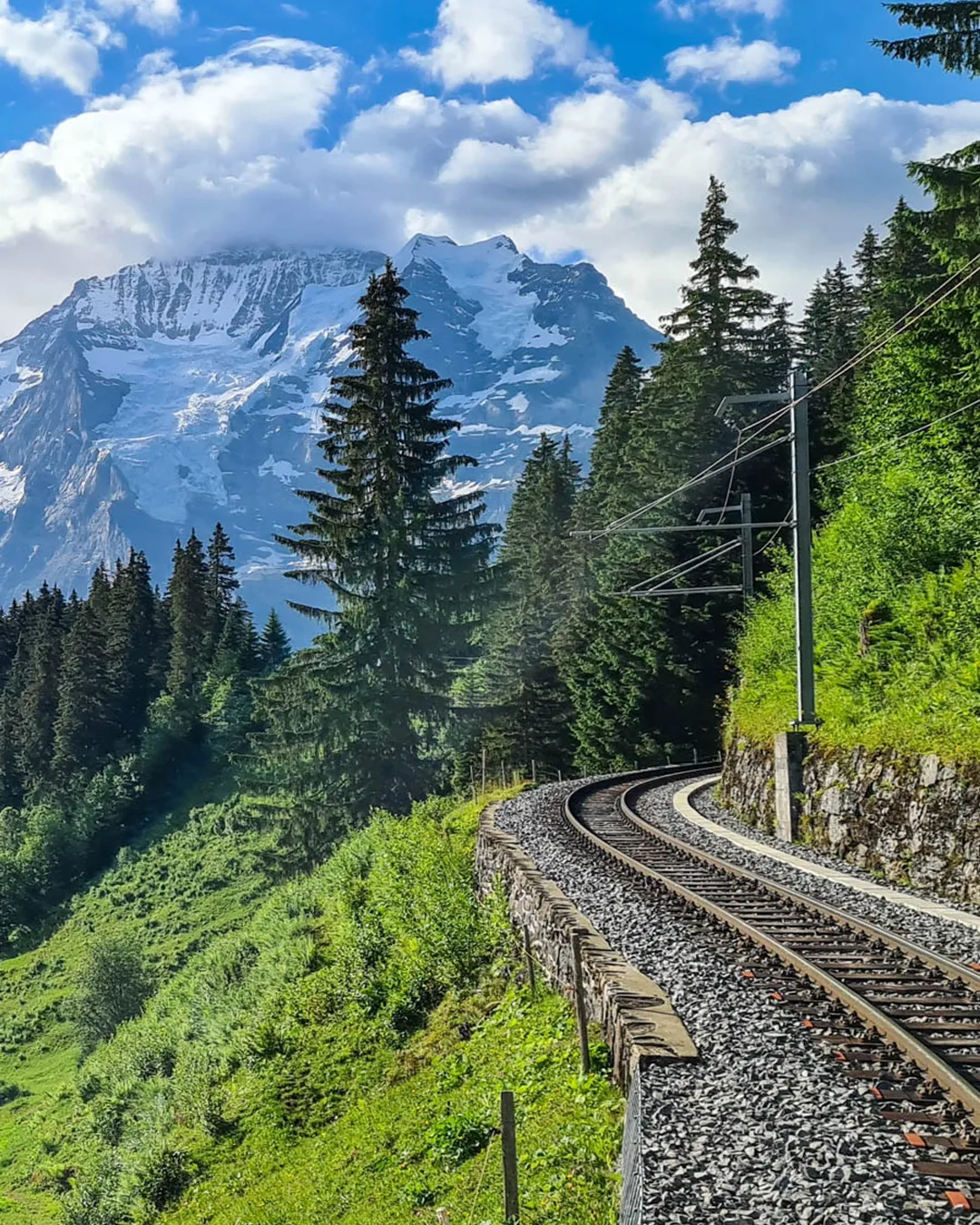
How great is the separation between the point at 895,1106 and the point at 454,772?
3564 centimetres

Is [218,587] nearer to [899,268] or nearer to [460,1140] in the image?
[899,268]

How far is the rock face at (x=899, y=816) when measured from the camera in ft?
42.0

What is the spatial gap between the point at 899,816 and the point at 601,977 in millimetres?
7395

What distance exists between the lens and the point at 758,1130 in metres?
6.04

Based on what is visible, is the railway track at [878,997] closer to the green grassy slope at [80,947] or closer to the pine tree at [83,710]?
the green grassy slope at [80,947]

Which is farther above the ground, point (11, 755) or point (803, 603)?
point (803, 603)

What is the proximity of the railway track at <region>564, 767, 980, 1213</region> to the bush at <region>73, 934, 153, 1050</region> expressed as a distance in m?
31.9

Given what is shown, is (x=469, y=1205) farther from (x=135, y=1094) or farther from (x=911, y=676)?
(x=135, y=1094)

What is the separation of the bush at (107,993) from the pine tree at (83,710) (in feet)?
137

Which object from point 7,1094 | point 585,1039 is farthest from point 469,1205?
point 7,1094

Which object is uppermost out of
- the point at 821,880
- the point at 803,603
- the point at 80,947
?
the point at 803,603

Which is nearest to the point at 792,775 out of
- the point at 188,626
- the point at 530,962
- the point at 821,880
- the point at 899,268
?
the point at 821,880

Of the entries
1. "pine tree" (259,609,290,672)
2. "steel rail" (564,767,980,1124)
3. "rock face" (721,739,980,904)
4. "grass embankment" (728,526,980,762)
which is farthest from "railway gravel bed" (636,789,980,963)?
"pine tree" (259,609,290,672)

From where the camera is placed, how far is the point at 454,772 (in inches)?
1634
